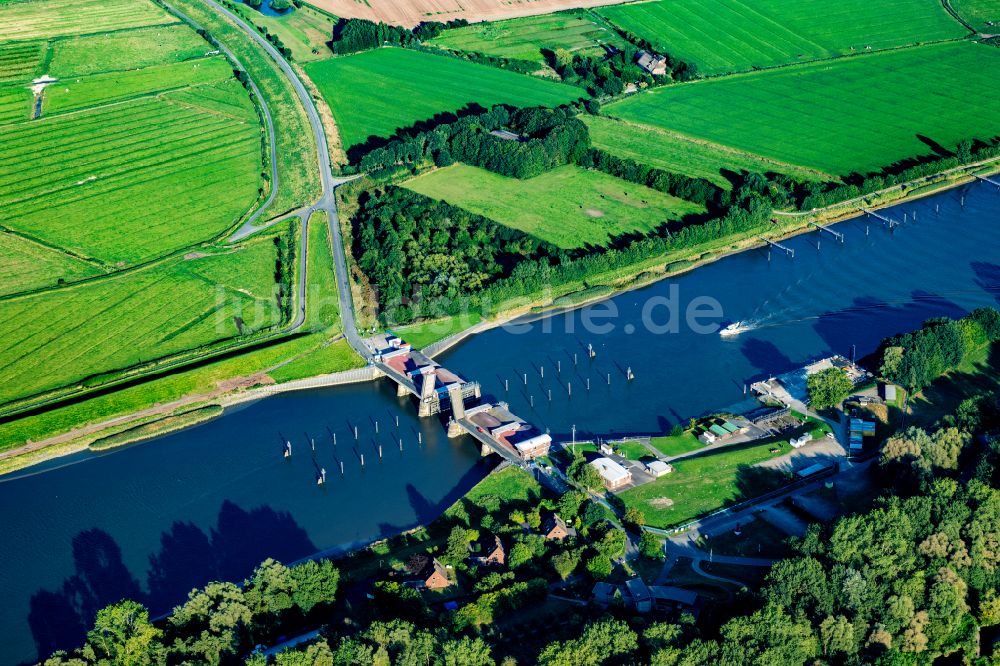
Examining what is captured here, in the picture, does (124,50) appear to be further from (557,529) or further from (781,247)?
(557,529)

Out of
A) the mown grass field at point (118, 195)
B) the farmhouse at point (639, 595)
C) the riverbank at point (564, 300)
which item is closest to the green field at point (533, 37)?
the mown grass field at point (118, 195)

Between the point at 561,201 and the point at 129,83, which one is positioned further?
the point at 129,83

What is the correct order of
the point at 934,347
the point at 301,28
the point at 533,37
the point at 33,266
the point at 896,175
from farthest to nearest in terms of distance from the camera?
1. the point at 301,28
2. the point at 533,37
3. the point at 896,175
4. the point at 33,266
5. the point at 934,347

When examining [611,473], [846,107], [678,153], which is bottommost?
[611,473]

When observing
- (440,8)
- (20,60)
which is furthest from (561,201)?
(20,60)

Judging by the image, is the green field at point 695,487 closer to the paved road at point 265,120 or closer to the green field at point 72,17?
the paved road at point 265,120

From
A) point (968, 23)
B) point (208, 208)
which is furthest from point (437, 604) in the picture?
point (968, 23)

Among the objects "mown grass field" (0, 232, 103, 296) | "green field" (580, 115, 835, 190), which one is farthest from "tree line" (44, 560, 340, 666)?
"green field" (580, 115, 835, 190)
